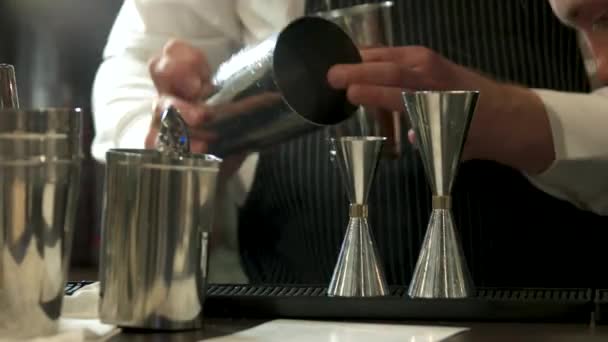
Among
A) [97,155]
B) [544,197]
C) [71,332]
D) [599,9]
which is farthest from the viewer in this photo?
[97,155]

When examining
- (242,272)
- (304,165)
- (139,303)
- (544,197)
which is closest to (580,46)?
(544,197)

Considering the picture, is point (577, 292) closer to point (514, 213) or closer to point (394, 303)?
point (394, 303)

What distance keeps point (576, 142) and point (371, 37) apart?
212mm

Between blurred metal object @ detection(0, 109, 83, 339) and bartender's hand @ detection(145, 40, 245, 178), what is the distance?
0.84 ft

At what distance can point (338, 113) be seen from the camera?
735 mm

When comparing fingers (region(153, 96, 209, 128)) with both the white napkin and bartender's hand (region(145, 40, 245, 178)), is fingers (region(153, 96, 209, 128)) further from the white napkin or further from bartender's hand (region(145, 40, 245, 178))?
the white napkin

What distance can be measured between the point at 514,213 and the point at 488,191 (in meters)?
0.03

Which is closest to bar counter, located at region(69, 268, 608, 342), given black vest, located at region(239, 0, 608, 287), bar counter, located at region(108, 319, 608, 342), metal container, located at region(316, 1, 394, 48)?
bar counter, located at region(108, 319, 608, 342)

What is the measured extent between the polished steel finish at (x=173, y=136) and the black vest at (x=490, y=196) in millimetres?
470

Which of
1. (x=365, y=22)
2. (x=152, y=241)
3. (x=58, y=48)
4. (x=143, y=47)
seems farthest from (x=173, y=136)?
(x=58, y=48)

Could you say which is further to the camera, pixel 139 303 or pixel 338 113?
pixel 338 113

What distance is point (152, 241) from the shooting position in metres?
0.54

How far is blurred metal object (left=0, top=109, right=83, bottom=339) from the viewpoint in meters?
0.49

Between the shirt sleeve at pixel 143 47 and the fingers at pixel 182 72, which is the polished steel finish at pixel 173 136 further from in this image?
the shirt sleeve at pixel 143 47
